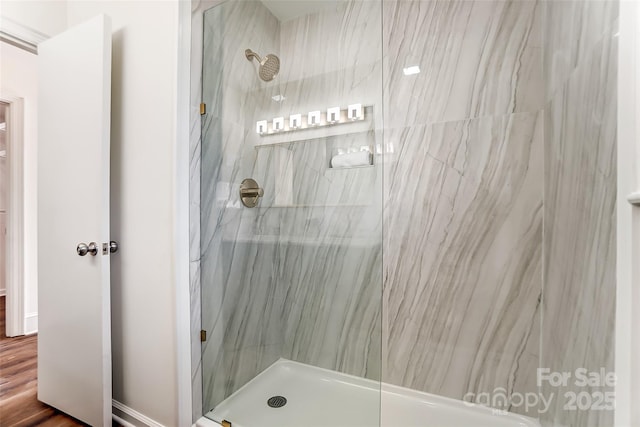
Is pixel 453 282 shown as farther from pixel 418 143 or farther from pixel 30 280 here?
pixel 30 280

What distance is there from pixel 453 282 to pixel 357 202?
668 millimetres

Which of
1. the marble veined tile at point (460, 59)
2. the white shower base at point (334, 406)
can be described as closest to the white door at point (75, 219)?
the white shower base at point (334, 406)

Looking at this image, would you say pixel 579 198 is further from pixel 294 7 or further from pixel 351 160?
pixel 294 7

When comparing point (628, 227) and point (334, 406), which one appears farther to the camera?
point (334, 406)

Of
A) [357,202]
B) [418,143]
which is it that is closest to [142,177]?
[357,202]

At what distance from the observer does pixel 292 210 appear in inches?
62.1

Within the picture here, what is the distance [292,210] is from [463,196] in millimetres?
867

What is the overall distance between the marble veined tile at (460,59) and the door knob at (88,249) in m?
1.57

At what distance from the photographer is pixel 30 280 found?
105 inches

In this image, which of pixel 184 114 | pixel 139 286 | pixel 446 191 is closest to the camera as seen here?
pixel 184 114

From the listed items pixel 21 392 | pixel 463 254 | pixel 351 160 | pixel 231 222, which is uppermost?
pixel 351 160

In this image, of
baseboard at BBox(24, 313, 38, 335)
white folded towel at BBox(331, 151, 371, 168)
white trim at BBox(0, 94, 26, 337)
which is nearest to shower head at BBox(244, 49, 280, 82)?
white folded towel at BBox(331, 151, 371, 168)

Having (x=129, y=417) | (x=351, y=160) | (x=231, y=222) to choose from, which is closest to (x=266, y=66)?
(x=351, y=160)

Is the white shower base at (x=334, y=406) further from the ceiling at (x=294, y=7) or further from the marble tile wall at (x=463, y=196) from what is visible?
the ceiling at (x=294, y=7)
